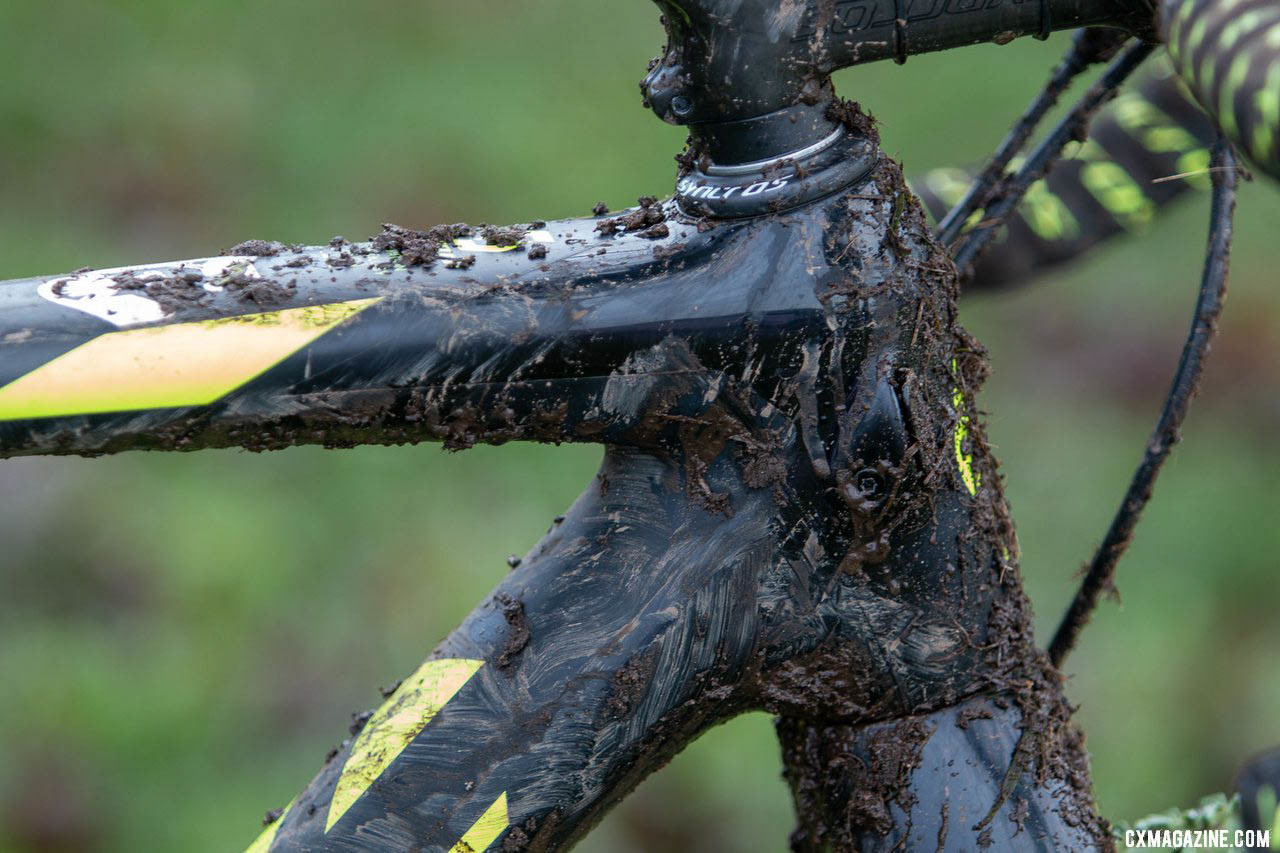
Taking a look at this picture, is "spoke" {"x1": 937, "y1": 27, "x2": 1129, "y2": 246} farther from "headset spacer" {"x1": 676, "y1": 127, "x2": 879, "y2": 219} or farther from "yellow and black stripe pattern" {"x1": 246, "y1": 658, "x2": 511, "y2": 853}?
"yellow and black stripe pattern" {"x1": 246, "y1": 658, "x2": 511, "y2": 853}

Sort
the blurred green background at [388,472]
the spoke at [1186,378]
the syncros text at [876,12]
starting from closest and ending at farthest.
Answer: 1. the syncros text at [876,12]
2. the spoke at [1186,378]
3. the blurred green background at [388,472]

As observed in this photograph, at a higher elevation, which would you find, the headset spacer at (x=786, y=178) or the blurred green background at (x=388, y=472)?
the blurred green background at (x=388, y=472)

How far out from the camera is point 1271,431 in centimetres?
226

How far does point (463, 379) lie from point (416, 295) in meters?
0.04

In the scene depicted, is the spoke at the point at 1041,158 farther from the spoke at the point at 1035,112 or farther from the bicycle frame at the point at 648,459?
the bicycle frame at the point at 648,459

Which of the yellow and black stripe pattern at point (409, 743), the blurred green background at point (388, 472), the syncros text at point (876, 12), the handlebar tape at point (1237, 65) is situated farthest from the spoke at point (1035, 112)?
the blurred green background at point (388, 472)

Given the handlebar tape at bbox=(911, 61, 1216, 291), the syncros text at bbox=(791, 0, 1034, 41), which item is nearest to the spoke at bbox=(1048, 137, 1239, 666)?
the syncros text at bbox=(791, 0, 1034, 41)

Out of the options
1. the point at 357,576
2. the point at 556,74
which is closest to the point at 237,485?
the point at 357,576

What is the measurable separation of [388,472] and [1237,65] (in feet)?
5.82

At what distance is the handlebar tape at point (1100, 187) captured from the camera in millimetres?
1003

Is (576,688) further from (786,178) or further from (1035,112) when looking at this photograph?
(1035,112)

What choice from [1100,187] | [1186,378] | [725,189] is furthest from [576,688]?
[1100,187]

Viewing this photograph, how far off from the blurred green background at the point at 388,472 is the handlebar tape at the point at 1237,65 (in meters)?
1.33

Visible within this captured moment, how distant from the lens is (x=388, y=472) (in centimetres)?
207
